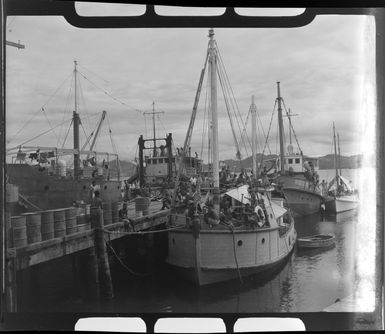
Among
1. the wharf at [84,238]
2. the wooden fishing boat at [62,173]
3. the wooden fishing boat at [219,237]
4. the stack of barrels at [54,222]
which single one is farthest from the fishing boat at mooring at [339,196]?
the wooden fishing boat at [62,173]

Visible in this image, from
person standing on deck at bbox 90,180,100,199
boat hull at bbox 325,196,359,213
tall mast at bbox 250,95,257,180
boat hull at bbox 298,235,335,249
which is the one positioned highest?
tall mast at bbox 250,95,257,180

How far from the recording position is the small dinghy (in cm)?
223

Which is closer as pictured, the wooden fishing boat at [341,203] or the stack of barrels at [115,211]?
the wooden fishing boat at [341,203]

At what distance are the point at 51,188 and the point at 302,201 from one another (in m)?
1.46

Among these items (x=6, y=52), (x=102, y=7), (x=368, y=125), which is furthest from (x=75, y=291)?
(x=368, y=125)

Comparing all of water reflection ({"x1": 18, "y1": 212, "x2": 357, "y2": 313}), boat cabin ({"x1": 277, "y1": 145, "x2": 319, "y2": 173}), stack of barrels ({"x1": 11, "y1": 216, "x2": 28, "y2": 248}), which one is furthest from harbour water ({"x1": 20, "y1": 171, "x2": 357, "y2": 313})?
stack of barrels ({"x1": 11, "y1": 216, "x2": 28, "y2": 248})

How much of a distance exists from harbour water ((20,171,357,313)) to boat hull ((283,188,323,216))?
0.18 feet

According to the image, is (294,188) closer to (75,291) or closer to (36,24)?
(75,291)

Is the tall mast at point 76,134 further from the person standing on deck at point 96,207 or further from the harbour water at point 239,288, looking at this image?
the harbour water at point 239,288

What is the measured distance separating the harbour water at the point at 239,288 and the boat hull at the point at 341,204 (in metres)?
0.03

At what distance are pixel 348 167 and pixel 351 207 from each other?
0.22 meters

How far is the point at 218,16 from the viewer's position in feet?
7.00

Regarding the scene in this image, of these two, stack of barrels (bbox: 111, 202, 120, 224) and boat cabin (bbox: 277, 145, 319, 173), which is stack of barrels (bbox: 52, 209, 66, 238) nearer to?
stack of barrels (bbox: 111, 202, 120, 224)

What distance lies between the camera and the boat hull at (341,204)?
2182 millimetres
